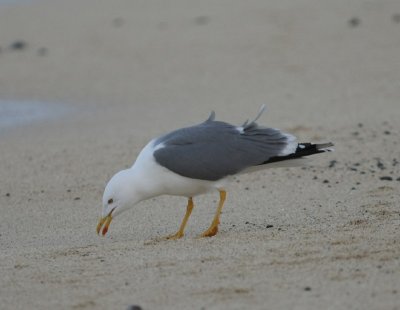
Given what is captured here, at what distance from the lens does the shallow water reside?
11.6m

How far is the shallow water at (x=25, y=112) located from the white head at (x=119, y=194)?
5.31 meters

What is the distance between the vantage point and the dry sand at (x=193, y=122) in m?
5.01

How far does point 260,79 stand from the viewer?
13.2 m

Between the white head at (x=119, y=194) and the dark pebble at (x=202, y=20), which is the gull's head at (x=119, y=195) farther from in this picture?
the dark pebble at (x=202, y=20)

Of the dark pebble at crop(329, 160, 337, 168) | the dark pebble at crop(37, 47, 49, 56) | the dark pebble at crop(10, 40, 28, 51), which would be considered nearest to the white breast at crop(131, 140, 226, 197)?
the dark pebble at crop(329, 160, 337, 168)

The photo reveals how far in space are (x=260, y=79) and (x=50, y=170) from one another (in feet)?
16.8

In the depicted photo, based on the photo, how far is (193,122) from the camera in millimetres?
10945

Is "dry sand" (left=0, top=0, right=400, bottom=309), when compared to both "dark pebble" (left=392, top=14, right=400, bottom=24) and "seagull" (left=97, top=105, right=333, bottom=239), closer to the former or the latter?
"dark pebble" (left=392, top=14, right=400, bottom=24)

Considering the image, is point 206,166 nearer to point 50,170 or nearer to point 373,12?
point 50,170

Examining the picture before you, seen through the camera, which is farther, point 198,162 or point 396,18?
point 396,18

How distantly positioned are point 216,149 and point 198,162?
7.7 inches

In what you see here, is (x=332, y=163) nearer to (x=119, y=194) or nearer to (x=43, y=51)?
(x=119, y=194)

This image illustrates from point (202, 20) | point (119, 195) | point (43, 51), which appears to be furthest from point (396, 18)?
point (119, 195)

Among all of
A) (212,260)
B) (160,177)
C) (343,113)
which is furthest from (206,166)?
(343,113)
